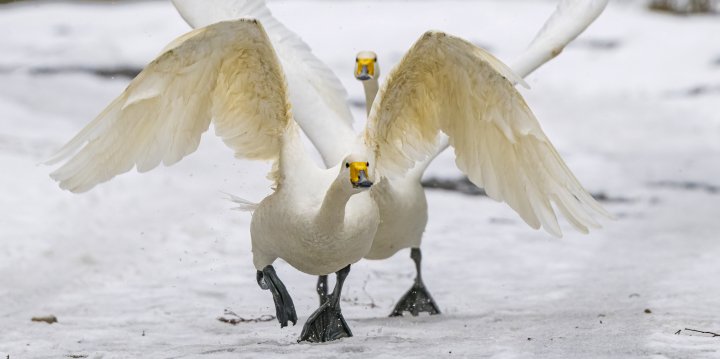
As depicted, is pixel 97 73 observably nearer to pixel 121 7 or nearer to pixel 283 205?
pixel 121 7

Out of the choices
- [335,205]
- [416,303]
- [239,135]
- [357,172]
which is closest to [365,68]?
[239,135]

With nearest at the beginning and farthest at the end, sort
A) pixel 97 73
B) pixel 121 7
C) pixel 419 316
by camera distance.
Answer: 1. pixel 419 316
2. pixel 97 73
3. pixel 121 7

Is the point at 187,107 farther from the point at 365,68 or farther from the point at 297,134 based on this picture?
the point at 365,68

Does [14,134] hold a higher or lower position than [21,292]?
higher

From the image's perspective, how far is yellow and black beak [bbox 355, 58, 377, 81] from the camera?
751 cm

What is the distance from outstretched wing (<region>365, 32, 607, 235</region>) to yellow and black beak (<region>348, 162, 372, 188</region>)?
2.15ft

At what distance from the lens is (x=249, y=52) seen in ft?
19.8

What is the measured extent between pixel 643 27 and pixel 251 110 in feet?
45.1

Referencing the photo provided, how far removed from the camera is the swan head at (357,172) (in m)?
5.62

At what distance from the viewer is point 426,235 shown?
1077cm

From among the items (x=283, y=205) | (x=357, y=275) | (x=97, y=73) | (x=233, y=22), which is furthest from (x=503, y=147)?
(x=97, y=73)

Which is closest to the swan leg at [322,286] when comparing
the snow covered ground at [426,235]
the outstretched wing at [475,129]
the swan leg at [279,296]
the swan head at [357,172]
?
the snow covered ground at [426,235]

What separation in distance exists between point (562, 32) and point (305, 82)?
163 centimetres

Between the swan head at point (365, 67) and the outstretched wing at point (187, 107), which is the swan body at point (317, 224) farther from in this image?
the swan head at point (365, 67)
